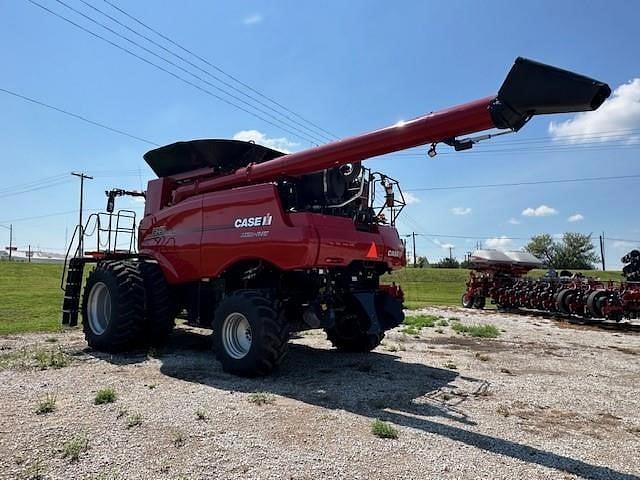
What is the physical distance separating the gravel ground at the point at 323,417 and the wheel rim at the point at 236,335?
1.38ft

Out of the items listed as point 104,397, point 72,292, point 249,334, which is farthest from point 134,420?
point 72,292

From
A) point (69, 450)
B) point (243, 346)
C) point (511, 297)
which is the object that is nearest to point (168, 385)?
point (243, 346)

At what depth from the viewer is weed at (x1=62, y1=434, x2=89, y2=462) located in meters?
4.25

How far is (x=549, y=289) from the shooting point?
781 inches

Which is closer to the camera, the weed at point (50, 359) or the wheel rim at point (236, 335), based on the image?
the wheel rim at point (236, 335)

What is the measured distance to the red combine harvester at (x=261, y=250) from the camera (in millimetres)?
7188

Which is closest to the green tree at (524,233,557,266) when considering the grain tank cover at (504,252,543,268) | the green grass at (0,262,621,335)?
the green grass at (0,262,621,335)

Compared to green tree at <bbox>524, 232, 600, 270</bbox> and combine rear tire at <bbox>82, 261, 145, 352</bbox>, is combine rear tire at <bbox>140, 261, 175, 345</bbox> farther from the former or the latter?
green tree at <bbox>524, 232, 600, 270</bbox>

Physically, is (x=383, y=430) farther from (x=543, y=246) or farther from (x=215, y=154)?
(x=543, y=246)

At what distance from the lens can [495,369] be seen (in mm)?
8406

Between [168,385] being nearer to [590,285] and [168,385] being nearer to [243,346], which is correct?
[243,346]

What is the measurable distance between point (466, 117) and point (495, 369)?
15.0 feet

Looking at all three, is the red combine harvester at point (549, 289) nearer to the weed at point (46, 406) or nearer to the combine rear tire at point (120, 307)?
the combine rear tire at point (120, 307)

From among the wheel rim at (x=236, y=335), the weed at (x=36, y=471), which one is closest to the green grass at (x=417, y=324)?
the wheel rim at (x=236, y=335)
